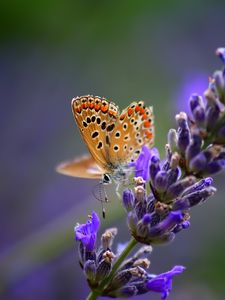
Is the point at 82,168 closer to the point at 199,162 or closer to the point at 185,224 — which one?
the point at 185,224

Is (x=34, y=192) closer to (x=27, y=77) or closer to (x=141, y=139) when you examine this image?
(x=27, y=77)

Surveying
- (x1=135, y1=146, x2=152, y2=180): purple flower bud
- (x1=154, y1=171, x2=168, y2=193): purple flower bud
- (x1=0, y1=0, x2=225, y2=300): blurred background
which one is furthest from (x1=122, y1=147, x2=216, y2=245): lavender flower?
(x1=0, y1=0, x2=225, y2=300): blurred background

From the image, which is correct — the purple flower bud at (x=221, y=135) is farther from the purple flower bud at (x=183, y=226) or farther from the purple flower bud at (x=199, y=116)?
the purple flower bud at (x=183, y=226)

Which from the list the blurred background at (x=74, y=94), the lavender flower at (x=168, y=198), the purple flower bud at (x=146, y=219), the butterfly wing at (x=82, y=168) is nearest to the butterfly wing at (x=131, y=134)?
the butterfly wing at (x=82, y=168)

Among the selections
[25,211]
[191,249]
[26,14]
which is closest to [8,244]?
[25,211]

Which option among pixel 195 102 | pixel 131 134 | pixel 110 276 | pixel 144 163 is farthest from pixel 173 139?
pixel 110 276
